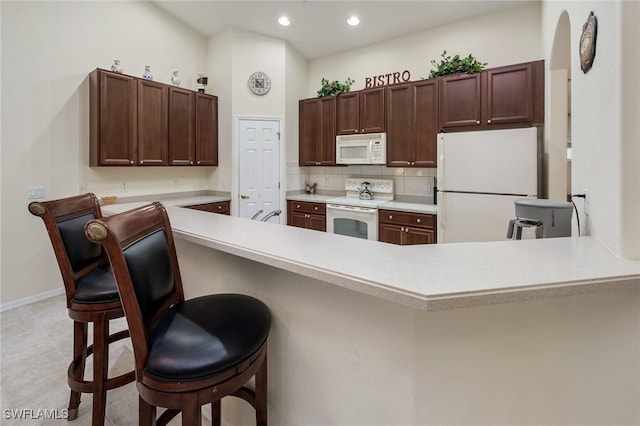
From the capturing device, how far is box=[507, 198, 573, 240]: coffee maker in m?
1.77

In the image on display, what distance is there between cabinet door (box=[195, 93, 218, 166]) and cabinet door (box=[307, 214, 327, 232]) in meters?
1.68

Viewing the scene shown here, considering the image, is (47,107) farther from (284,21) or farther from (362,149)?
(362,149)

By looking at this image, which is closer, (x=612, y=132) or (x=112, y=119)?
(x=612, y=132)

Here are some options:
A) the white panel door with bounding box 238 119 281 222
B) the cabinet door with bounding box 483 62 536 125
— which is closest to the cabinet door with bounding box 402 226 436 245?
the cabinet door with bounding box 483 62 536 125

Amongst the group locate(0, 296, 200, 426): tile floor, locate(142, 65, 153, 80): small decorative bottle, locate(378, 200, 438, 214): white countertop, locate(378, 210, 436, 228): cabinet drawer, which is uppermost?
locate(142, 65, 153, 80): small decorative bottle

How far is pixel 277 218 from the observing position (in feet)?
16.4

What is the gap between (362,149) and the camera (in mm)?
4547

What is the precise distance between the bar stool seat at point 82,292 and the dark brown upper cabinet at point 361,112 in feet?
11.4

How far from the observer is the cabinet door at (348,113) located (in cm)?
461

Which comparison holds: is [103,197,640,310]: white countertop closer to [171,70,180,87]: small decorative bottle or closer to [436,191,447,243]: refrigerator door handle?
[436,191,447,243]: refrigerator door handle

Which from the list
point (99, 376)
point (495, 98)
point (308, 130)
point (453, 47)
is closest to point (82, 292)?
point (99, 376)

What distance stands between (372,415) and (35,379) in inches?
93.7

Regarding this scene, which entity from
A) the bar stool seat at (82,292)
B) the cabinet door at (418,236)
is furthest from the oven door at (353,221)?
the bar stool seat at (82,292)

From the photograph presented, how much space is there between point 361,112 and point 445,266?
3.84 metres
